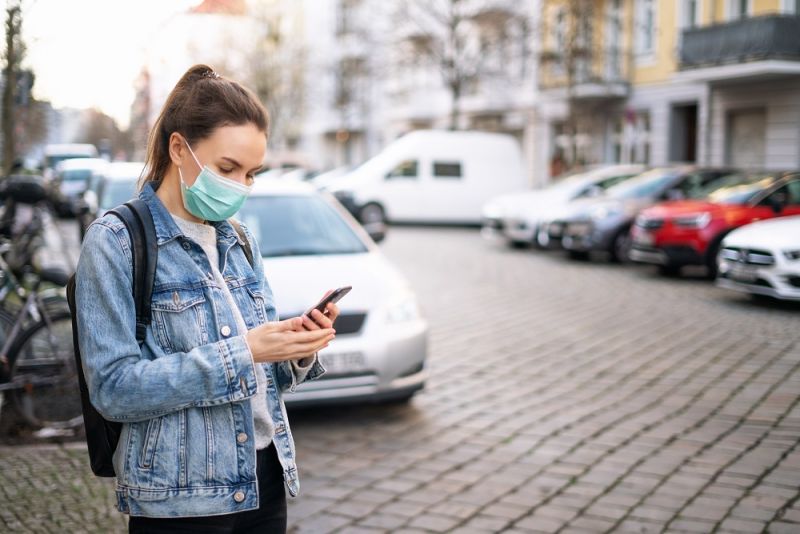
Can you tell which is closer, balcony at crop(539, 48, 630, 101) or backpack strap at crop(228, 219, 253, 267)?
backpack strap at crop(228, 219, 253, 267)

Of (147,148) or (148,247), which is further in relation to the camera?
(147,148)

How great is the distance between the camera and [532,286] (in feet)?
45.2

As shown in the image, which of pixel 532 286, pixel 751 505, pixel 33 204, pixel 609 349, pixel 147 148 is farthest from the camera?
pixel 532 286

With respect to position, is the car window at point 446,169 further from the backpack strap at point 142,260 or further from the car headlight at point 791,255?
the backpack strap at point 142,260

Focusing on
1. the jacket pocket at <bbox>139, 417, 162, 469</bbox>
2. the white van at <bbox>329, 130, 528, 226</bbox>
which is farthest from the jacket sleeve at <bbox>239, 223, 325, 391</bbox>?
the white van at <bbox>329, 130, 528, 226</bbox>

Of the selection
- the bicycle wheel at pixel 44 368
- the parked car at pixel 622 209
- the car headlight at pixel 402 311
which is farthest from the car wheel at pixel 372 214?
the bicycle wheel at pixel 44 368

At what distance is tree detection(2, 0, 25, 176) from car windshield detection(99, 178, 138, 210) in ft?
3.33

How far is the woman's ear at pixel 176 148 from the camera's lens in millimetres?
2220

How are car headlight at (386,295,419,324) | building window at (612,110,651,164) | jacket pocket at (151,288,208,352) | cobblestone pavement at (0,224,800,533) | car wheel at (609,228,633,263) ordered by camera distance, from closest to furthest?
jacket pocket at (151,288,208,352) < cobblestone pavement at (0,224,800,533) < car headlight at (386,295,419,324) < car wheel at (609,228,633,263) < building window at (612,110,651,164)

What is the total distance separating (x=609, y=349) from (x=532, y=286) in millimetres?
4899

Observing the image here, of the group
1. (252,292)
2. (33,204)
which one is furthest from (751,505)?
(33,204)

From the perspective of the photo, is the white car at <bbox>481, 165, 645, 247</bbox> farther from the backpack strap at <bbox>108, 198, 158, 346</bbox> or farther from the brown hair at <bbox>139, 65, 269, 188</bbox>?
the backpack strap at <bbox>108, 198, 158, 346</bbox>

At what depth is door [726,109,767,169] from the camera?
86.0 feet

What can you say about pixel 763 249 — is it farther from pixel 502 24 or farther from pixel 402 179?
pixel 502 24
